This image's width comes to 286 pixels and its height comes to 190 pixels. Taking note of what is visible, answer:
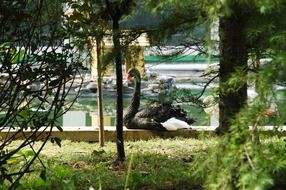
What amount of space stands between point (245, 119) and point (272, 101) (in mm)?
128

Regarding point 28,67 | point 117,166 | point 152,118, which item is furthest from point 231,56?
point 152,118

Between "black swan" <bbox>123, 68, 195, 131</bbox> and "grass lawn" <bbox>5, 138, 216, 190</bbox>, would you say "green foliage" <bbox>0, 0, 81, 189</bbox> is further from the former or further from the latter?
"black swan" <bbox>123, 68, 195, 131</bbox>

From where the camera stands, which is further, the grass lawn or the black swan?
the black swan

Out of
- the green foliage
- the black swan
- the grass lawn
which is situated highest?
the green foliage

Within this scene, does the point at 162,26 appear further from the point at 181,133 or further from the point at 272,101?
the point at 181,133

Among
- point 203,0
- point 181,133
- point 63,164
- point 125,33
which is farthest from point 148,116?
point 203,0

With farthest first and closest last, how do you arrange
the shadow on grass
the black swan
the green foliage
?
the black swan → the shadow on grass → the green foliage

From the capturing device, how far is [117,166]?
4273mm

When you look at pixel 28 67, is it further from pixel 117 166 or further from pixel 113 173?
pixel 117 166

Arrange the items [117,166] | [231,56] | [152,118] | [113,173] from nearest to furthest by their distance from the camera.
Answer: [231,56]
[113,173]
[117,166]
[152,118]

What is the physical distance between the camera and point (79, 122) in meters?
8.26

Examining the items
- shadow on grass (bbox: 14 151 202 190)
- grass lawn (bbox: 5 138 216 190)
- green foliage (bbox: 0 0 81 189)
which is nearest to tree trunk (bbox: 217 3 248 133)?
grass lawn (bbox: 5 138 216 190)

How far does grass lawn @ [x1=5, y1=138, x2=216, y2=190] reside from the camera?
3.49 metres

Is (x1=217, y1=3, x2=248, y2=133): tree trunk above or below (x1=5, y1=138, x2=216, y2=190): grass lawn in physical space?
above
